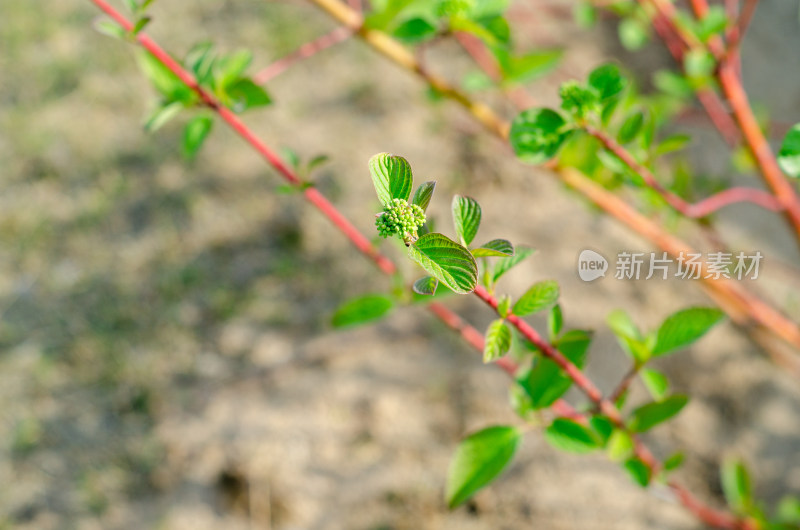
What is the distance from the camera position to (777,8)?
2.32 m

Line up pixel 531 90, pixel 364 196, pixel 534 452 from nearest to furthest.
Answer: pixel 534 452 < pixel 364 196 < pixel 531 90

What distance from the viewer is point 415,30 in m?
0.97

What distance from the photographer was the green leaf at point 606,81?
76 cm

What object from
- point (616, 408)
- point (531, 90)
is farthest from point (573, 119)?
point (531, 90)

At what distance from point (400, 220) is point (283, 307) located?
1345mm

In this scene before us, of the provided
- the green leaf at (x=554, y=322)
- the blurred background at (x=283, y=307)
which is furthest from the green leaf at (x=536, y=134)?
the blurred background at (x=283, y=307)

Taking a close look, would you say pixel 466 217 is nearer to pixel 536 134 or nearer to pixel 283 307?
pixel 536 134

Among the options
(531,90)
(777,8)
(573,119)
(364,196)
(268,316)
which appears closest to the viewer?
(573,119)

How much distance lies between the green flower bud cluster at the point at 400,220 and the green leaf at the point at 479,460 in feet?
1.20

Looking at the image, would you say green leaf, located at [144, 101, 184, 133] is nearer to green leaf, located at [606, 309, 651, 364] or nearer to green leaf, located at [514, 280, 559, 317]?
green leaf, located at [514, 280, 559, 317]

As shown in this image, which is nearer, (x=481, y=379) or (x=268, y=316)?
(x=481, y=379)

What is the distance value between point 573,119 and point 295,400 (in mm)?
1134

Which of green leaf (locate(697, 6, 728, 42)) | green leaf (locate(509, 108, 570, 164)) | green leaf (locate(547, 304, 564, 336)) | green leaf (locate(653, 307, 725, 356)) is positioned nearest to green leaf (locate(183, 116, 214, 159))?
green leaf (locate(509, 108, 570, 164))

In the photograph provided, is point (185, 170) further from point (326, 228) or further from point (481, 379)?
point (481, 379)
